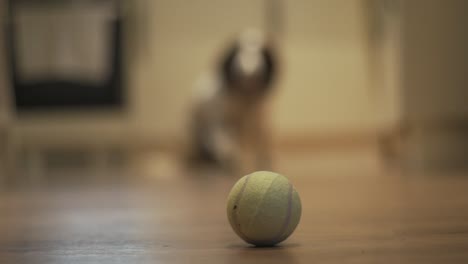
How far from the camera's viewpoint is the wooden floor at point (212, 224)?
960 millimetres

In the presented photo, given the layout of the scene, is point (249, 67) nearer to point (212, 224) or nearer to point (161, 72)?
point (161, 72)

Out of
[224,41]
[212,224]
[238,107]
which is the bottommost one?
[238,107]

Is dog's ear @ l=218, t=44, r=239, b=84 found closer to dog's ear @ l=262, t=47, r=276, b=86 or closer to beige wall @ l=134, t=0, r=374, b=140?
dog's ear @ l=262, t=47, r=276, b=86

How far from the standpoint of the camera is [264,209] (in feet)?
3.20

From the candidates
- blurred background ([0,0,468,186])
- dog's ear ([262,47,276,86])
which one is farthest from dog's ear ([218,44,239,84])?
blurred background ([0,0,468,186])

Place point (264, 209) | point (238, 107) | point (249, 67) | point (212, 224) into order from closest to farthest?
1. point (264, 209)
2. point (212, 224)
3. point (249, 67)
4. point (238, 107)

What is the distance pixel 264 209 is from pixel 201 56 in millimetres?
3832

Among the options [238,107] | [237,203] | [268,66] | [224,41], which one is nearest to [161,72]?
[224,41]

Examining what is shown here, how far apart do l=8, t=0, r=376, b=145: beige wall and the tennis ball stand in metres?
3.66

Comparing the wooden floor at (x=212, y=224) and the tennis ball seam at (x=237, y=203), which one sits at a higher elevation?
the tennis ball seam at (x=237, y=203)

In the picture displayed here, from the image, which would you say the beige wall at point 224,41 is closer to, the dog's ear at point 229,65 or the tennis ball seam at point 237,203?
the dog's ear at point 229,65

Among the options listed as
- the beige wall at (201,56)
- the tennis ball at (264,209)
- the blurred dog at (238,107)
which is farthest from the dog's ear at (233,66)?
the tennis ball at (264,209)

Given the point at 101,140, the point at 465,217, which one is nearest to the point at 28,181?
the point at 465,217

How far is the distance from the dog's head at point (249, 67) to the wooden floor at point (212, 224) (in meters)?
1.11
